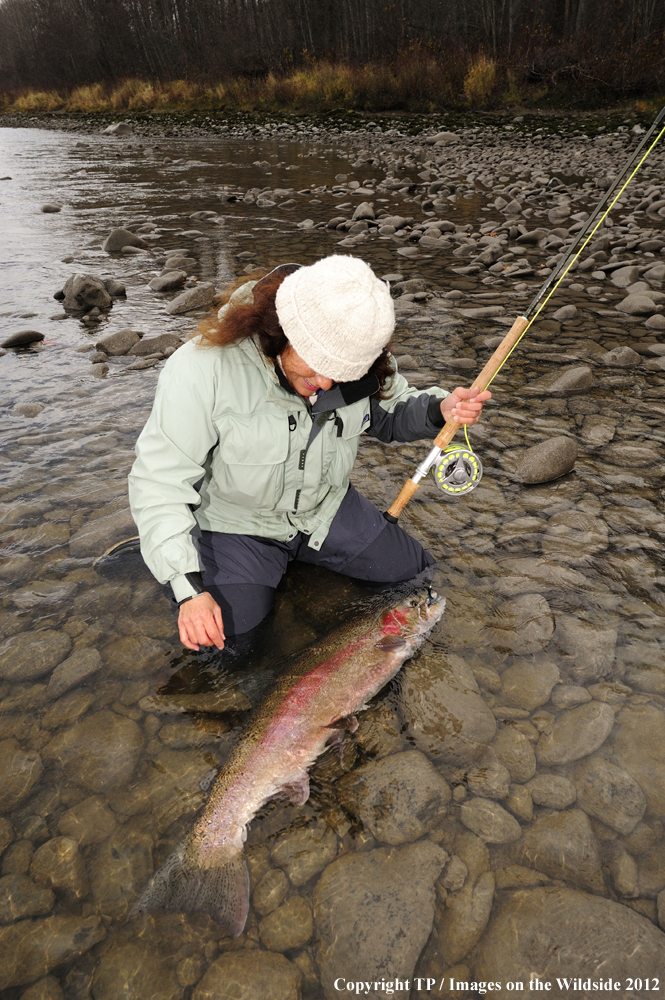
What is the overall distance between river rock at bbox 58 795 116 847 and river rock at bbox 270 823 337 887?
2.13 feet

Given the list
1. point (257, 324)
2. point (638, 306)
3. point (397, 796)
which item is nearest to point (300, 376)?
point (257, 324)

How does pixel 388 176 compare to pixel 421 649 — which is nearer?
pixel 421 649

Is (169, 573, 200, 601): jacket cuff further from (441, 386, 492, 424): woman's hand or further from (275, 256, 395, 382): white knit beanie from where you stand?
(441, 386, 492, 424): woman's hand

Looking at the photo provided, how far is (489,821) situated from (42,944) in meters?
1.60

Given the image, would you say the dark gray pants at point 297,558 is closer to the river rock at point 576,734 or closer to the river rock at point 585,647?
A: the river rock at point 585,647

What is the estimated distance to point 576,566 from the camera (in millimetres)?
3463

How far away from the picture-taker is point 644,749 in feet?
8.30

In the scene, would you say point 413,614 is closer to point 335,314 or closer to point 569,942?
point 569,942

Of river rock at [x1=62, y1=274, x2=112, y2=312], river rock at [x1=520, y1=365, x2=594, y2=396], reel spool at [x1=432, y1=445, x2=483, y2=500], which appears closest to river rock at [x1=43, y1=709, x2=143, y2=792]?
reel spool at [x1=432, y1=445, x2=483, y2=500]

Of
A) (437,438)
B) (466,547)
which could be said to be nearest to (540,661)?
(466,547)

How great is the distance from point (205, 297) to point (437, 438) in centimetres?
522

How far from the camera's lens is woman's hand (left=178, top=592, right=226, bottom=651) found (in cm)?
245

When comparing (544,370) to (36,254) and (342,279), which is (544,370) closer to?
(342,279)

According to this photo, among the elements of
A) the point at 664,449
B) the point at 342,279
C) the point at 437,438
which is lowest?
the point at 664,449
